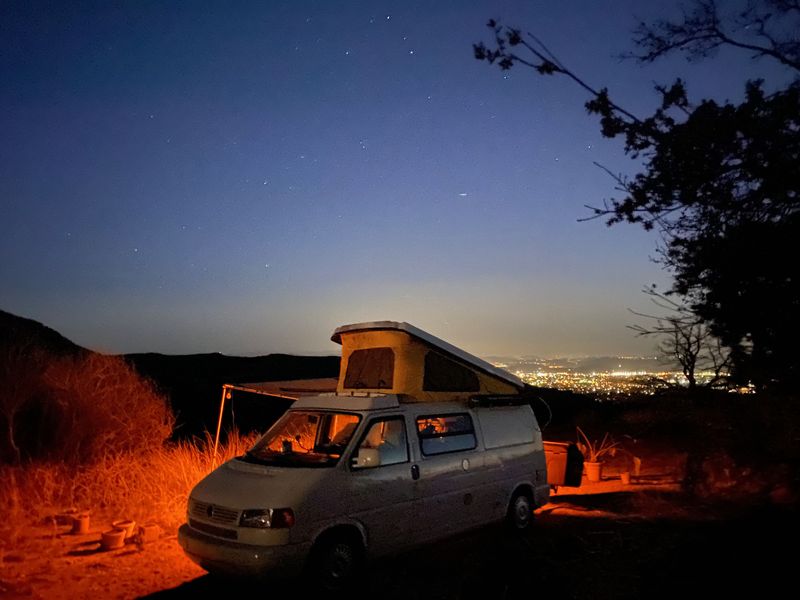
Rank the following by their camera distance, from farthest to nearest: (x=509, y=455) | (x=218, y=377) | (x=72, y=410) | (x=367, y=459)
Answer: (x=218, y=377) < (x=72, y=410) < (x=509, y=455) < (x=367, y=459)

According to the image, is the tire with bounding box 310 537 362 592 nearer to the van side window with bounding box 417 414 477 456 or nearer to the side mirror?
the side mirror

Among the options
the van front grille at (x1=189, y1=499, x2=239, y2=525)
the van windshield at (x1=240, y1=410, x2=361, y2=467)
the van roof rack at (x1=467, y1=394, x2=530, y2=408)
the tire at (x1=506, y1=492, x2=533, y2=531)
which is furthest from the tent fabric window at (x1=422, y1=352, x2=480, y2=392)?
the van front grille at (x1=189, y1=499, x2=239, y2=525)

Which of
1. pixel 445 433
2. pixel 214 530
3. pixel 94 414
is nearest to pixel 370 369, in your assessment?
pixel 445 433

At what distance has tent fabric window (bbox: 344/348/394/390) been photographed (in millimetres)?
8297

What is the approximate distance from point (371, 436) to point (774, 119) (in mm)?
5798

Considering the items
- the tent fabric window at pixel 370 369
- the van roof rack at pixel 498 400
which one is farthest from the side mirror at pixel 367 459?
the van roof rack at pixel 498 400

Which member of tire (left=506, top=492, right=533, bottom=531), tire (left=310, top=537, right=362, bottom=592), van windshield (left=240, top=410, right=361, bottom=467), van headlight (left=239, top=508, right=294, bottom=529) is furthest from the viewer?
tire (left=506, top=492, right=533, bottom=531)

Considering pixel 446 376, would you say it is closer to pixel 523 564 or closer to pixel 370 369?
pixel 370 369

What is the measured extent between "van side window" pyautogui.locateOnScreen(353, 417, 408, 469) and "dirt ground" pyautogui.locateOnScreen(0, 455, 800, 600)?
1058mm

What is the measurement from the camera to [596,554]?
7.52 m

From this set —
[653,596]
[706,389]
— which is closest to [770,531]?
[653,596]

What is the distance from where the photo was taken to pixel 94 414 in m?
14.1

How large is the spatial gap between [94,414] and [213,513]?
916cm

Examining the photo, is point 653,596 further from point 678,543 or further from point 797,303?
point 797,303
